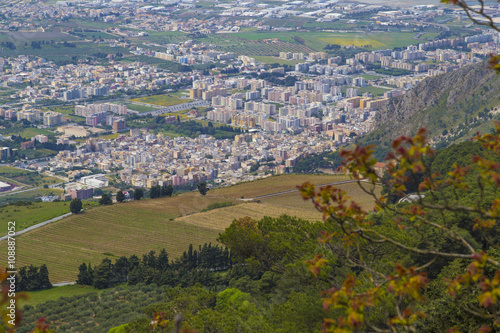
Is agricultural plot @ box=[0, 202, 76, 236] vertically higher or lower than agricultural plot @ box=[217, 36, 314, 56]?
higher

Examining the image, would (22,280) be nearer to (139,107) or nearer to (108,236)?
(108,236)

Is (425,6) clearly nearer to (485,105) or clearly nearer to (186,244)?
(485,105)

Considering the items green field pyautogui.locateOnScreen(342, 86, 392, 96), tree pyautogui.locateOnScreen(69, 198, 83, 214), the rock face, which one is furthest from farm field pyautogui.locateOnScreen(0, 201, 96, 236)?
green field pyautogui.locateOnScreen(342, 86, 392, 96)

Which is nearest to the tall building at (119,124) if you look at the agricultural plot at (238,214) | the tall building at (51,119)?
the tall building at (51,119)

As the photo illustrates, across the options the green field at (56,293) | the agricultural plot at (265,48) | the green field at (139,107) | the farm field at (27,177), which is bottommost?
the farm field at (27,177)

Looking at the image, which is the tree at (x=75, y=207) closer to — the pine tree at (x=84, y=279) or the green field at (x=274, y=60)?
the pine tree at (x=84, y=279)

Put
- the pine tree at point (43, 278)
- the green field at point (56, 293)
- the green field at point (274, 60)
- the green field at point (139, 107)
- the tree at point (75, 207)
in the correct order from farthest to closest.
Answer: the green field at point (274, 60)
the green field at point (139, 107)
the tree at point (75, 207)
the pine tree at point (43, 278)
the green field at point (56, 293)

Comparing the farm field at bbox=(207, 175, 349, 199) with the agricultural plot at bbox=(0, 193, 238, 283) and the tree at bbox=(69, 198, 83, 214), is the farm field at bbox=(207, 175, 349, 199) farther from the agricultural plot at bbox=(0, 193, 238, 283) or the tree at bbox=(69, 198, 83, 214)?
the tree at bbox=(69, 198, 83, 214)
